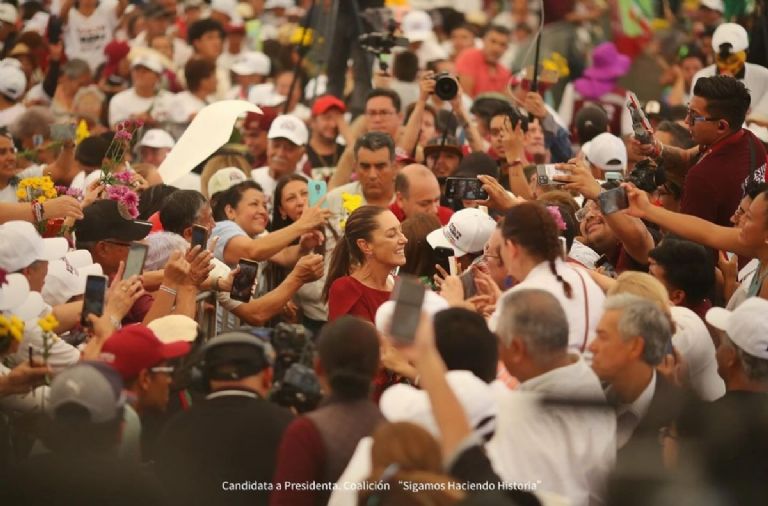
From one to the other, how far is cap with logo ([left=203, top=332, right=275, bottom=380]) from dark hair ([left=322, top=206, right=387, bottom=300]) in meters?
2.10

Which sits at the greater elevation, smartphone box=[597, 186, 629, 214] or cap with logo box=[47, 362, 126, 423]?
cap with logo box=[47, 362, 126, 423]

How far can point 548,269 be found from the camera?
620 cm

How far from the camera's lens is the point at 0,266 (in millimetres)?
6844

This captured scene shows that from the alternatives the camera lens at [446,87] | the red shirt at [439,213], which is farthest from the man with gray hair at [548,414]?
the camera lens at [446,87]

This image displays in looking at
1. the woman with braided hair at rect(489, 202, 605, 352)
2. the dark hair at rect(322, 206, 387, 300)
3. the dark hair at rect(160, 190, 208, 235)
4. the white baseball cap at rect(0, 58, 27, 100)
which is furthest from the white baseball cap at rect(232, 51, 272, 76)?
the woman with braided hair at rect(489, 202, 605, 352)

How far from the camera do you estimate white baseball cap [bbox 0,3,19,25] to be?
1538 centimetres

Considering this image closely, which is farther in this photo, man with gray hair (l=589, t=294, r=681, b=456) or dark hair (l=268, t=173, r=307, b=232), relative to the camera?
dark hair (l=268, t=173, r=307, b=232)

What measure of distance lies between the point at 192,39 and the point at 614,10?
469 cm

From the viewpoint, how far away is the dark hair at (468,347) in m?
5.34

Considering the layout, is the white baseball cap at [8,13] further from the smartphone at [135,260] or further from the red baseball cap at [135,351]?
the red baseball cap at [135,351]

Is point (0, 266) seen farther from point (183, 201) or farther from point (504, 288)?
point (504, 288)

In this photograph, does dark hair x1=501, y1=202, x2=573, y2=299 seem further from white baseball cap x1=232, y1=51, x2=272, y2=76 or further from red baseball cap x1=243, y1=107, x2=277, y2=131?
white baseball cap x1=232, y1=51, x2=272, y2=76

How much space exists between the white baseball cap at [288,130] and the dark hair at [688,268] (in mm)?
4376

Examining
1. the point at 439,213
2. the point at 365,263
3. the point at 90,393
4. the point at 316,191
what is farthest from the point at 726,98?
the point at 90,393
